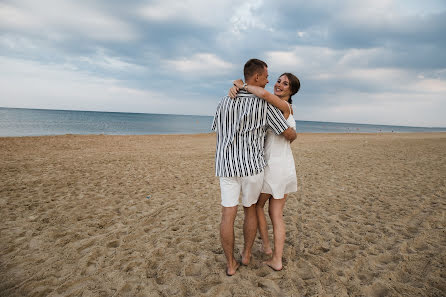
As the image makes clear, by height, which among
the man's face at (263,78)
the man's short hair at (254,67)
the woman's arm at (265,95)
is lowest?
the woman's arm at (265,95)

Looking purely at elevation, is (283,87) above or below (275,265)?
above

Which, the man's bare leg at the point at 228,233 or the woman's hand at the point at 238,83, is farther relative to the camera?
the man's bare leg at the point at 228,233

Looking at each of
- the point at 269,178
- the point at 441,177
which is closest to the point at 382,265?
the point at 269,178

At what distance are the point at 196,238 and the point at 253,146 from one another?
2043mm

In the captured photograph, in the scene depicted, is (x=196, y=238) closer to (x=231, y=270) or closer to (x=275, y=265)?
(x=231, y=270)

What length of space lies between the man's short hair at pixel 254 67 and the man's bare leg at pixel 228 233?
52.6 inches

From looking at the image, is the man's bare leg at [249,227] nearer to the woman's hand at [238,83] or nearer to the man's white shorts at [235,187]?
the man's white shorts at [235,187]

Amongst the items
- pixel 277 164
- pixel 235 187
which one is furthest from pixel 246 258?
pixel 277 164

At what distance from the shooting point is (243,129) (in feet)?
7.57

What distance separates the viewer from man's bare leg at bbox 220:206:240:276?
246cm

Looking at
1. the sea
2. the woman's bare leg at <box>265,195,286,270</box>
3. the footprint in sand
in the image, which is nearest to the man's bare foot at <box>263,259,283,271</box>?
the woman's bare leg at <box>265,195,286,270</box>

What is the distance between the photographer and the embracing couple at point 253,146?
2277 millimetres

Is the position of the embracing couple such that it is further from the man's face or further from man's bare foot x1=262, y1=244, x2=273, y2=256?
man's bare foot x1=262, y1=244, x2=273, y2=256

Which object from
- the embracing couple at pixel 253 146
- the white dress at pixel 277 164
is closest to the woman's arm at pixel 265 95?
the embracing couple at pixel 253 146
